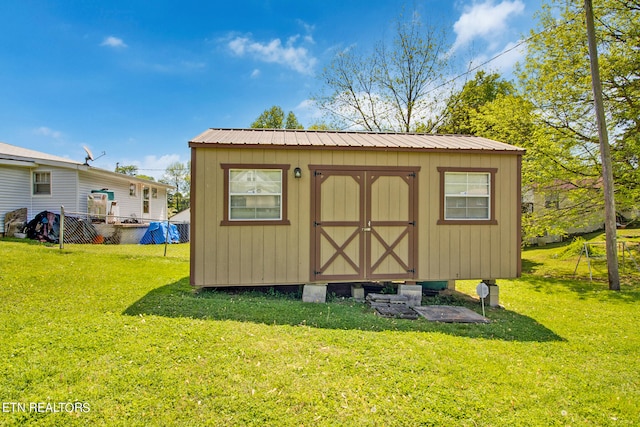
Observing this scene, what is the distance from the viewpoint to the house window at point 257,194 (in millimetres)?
5414

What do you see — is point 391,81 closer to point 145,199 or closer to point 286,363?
point 145,199

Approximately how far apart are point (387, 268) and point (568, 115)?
9.32m

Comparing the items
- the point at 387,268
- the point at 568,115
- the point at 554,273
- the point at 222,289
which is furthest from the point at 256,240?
the point at 568,115

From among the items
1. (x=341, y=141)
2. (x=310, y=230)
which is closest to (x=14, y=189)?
(x=310, y=230)

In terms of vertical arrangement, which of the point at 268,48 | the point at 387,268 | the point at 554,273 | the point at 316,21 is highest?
the point at 316,21

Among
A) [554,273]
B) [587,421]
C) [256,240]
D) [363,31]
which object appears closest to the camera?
[587,421]

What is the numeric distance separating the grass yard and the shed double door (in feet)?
2.56

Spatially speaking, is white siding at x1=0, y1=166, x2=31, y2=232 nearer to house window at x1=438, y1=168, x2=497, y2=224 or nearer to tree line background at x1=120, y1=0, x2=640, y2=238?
house window at x1=438, y1=168, x2=497, y2=224

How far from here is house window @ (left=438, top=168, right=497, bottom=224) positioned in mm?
5910

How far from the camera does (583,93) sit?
32.3 feet

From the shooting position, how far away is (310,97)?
1656 cm

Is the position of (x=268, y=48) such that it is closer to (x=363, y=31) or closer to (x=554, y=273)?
(x=363, y=31)

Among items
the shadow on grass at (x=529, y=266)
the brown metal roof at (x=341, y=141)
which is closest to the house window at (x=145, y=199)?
the brown metal roof at (x=341, y=141)

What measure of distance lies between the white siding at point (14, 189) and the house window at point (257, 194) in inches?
427
